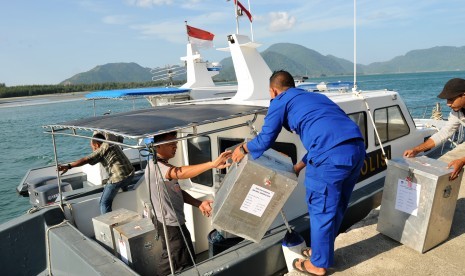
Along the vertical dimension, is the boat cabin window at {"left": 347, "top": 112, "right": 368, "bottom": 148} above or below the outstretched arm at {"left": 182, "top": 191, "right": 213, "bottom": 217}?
above

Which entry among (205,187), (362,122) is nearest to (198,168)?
(205,187)

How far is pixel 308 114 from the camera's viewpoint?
103 inches

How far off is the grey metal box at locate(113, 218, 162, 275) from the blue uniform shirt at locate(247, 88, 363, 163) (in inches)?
43.7

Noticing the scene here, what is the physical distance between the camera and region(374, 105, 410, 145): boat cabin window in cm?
443

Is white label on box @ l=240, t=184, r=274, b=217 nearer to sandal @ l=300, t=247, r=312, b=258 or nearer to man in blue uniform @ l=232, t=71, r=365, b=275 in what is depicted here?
man in blue uniform @ l=232, t=71, r=365, b=275

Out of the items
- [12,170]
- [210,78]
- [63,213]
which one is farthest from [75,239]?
[12,170]

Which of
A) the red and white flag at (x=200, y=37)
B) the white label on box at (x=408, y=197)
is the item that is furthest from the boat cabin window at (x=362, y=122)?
the red and white flag at (x=200, y=37)

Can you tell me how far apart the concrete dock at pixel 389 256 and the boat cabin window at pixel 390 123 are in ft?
4.51

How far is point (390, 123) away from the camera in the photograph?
15.0ft

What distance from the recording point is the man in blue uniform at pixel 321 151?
252 cm

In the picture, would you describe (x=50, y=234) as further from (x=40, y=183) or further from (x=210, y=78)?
(x=210, y=78)

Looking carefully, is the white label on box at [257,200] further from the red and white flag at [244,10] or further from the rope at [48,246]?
the red and white flag at [244,10]

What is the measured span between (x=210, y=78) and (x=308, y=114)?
6734mm

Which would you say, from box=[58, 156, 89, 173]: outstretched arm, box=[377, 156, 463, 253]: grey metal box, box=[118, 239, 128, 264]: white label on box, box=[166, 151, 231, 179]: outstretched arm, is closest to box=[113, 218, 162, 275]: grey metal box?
box=[118, 239, 128, 264]: white label on box
